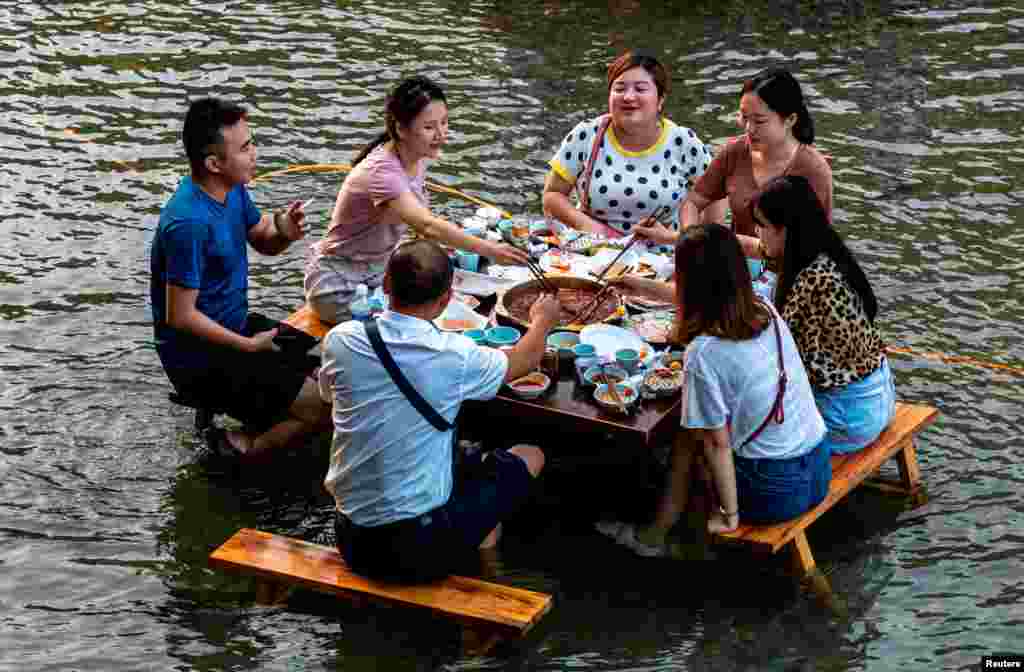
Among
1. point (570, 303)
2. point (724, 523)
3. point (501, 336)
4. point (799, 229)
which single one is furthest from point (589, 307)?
point (724, 523)

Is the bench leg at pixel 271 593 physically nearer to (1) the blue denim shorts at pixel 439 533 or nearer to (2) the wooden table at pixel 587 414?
(1) the blue denim shorts at pixel 439 533

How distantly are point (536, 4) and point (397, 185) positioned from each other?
9264 millimetres

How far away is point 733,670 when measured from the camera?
679 centimetres

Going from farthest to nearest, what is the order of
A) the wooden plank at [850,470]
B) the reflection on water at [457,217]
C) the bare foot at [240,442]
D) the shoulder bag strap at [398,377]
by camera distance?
the bare foot at [240,442] → the reflection on water at [457,217] → the wooden plank at [850,470] → the shoulder bag strap at [398,377]

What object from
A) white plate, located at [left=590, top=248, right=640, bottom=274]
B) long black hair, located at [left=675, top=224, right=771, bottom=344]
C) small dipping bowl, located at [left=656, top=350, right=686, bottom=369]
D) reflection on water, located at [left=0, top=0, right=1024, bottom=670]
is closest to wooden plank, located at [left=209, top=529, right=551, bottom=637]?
reflection on water, located at [left=0, top=0, right=1024, bottom=670]

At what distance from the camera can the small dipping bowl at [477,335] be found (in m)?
7.55

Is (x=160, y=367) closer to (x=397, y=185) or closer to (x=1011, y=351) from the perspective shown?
(x=397, y=185)

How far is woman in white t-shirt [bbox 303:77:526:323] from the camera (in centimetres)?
827

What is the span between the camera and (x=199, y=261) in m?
7.85

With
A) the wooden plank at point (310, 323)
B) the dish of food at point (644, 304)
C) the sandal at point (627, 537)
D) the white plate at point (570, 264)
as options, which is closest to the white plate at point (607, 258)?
the white plate at point (570, 264)

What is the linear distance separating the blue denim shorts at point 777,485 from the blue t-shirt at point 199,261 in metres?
3.23

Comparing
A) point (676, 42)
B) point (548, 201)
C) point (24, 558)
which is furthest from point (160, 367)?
point (676, 42)

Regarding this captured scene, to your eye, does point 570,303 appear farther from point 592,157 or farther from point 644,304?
point 592,157

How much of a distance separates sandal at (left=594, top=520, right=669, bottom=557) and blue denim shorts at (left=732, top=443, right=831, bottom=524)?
77cm
